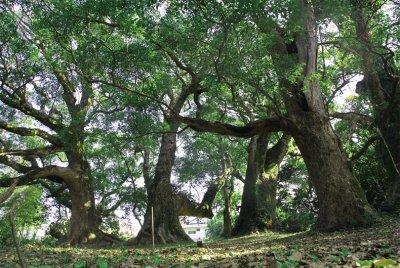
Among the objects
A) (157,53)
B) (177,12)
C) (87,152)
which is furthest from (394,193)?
(87,152)

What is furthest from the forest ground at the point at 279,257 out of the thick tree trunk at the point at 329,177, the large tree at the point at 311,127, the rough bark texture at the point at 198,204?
the rough bark texture at the point at 198,204

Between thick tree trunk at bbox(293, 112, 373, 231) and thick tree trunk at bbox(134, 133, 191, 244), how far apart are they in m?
6.76

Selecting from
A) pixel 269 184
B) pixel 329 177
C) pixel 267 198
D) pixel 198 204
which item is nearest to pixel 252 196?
pixel 267 198

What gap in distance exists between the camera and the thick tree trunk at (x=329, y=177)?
35.0ft

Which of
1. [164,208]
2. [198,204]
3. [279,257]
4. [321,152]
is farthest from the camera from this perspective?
[198,204]

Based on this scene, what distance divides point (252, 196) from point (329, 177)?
6858 mm

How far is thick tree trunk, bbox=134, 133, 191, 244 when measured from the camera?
1603cm

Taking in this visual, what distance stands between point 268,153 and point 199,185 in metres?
5.55

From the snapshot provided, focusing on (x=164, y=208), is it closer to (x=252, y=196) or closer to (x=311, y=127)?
(x=252, y=196)

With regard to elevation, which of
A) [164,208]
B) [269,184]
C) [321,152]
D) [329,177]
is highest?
[269,184]

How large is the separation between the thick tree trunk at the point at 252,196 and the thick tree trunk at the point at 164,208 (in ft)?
7.78

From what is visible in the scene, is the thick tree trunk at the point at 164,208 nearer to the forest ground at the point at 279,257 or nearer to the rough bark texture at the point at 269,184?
the rough bark texture at the point at 269,184

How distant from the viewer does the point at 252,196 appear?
1748cm

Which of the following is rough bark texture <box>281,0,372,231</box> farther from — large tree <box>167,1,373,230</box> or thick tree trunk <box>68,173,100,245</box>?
thick tree trunk <box>68,173,100,245</box>
